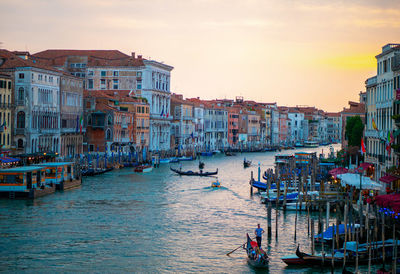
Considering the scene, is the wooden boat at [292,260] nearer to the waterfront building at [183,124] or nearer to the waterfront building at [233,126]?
the waterfront building at [183,124]

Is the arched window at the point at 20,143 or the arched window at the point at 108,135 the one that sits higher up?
the arched window at the point at 108,135

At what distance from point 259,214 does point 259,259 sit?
7695 millimetres

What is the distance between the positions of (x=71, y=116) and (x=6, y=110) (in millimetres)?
8963

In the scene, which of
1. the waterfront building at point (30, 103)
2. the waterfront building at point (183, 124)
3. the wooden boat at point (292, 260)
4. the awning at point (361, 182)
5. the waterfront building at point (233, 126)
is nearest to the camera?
the wooden boat at point (292, 260)

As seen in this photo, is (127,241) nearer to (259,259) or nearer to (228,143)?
(259,259)

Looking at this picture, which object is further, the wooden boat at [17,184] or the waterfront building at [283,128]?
the waterfront building at [283,128]

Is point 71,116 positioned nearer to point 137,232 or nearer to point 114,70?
point 114,70

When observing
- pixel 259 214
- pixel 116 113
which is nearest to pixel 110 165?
pixel 116 113

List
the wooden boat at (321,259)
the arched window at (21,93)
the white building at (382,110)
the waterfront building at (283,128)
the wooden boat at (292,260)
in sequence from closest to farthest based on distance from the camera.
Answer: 1. the wooden boat at (321,259)
2. the wooden boat at (292,260)
3. the white building at (382,110)
4. the arched window at (21,93)
5. the waterfront building at (283,128)

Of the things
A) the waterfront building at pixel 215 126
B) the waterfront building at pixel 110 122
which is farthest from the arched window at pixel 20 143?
the waterfront building at pixel 215 126

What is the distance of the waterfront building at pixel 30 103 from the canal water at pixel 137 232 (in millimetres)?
8103

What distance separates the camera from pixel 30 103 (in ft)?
120

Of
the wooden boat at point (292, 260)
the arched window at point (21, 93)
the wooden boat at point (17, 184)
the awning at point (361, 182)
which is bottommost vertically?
the wooden boat at point (292, 260)

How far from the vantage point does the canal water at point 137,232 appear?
607 inches
